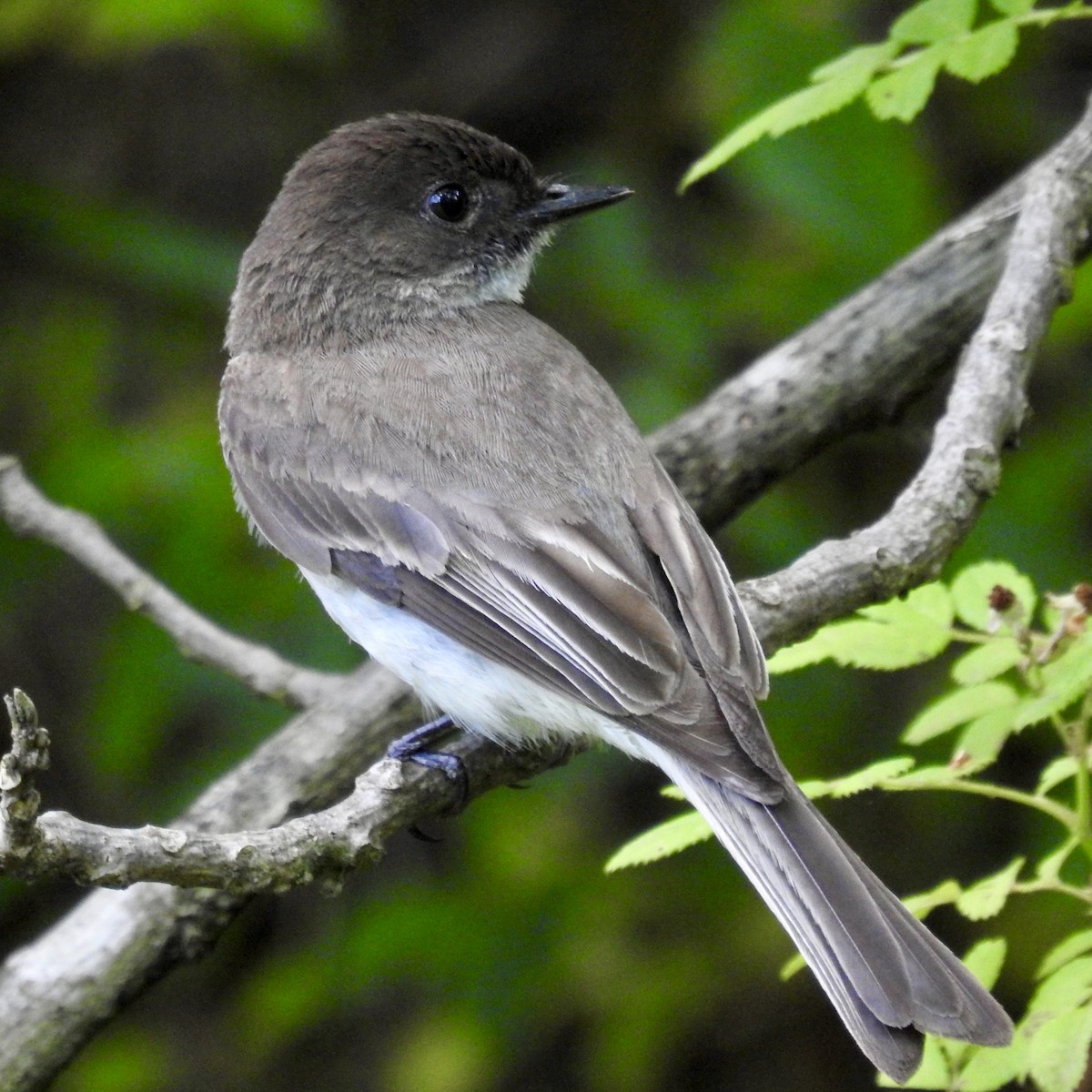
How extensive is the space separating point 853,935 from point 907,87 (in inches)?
63.5

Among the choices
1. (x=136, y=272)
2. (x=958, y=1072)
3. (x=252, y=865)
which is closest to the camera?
(x=252, y=865)

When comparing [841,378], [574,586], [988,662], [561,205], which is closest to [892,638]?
[988,662]

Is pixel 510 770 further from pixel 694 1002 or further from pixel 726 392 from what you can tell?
pixel 694 1002

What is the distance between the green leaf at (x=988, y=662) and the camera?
8.22 feet

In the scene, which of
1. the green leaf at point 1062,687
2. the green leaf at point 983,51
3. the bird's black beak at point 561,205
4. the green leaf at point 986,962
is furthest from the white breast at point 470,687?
the green leaf at point 983,51

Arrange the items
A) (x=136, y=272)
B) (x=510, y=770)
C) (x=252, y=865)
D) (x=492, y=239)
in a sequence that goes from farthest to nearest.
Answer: (x=136, y=272), (x=492, y=239), (x=510, y=770), (x=252, y=865)

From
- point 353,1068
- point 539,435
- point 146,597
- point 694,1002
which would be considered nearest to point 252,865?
point 539,435

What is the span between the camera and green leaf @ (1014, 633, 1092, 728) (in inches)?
87.5

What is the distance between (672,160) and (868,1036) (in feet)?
14.0

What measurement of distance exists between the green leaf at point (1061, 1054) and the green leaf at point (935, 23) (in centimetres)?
191

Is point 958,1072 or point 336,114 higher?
point 336,114

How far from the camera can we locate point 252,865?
2.26 m

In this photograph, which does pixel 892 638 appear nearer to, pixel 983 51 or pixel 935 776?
pixel 935 776

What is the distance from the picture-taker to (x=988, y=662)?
8.30 ft
